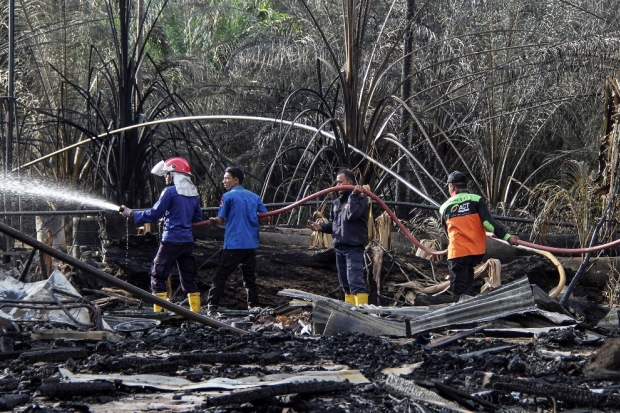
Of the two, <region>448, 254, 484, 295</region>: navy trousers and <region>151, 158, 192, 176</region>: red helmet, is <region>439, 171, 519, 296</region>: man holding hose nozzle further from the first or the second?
<region>151, 158, 192, 176</region>: red helmet

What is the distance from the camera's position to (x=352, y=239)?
10.8 m

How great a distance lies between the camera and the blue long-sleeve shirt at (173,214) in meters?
10.7

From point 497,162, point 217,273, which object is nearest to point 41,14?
point 497,162

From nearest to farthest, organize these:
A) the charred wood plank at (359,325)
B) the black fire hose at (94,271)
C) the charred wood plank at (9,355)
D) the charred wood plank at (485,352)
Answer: the black fire hose at (94,271) < the charred wood plank at (9,355) < the charred wood plank at (485,352) < the charred wood plank at (359,325)

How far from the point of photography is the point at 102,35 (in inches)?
1069

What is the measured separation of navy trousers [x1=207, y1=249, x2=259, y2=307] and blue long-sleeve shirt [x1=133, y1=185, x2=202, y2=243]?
0.49 m

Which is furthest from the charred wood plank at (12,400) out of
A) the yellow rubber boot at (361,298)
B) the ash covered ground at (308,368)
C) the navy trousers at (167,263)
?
the yellow rubber boot at (361,298)

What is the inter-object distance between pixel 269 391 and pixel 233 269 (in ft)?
20.2

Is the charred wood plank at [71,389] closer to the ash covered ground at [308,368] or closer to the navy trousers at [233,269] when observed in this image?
the ash covered ground at [308,368]

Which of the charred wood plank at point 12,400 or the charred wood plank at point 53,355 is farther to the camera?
the charred wood plank at point 53,355

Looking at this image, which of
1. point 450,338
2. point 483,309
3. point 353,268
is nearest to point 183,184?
point 353,268

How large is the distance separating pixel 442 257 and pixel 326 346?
5.83m

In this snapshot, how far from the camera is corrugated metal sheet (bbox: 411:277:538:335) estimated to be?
336 inches

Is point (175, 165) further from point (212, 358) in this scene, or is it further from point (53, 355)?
point (212, 358)
